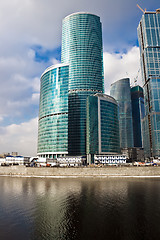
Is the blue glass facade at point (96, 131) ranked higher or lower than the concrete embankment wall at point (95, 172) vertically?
higher

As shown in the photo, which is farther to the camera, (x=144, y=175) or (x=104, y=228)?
(x=144, y=175)

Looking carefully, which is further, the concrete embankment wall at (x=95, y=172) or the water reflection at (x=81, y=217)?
the concrete embankment wall at (x=95, y=172)

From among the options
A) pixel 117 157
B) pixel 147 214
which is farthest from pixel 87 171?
pixel 147 214

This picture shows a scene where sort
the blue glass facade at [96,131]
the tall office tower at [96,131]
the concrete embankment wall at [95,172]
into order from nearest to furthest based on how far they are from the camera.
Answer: the concrete embankment wall at [95,172] < the tall office tower at [96,131] < the blue glass facade at [96,131]

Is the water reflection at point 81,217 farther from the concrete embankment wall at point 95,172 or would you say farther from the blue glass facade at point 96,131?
the blue glass facade at point 96,131

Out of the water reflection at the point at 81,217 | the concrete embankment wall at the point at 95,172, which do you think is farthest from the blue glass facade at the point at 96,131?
the water reflection at the point at 81,217

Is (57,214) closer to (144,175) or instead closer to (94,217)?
(94,217)

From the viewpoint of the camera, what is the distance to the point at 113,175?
429 feet

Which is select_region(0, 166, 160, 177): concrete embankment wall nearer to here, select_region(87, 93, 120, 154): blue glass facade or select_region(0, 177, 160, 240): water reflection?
select_region(87, 93, 120, 154): blue glass facade

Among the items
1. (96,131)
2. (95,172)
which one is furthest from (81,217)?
(96,131)

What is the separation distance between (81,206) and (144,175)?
296 ft

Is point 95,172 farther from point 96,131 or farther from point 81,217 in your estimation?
point 81,217

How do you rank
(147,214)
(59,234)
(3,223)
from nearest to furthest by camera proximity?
(59,234) < (3,223) < (147,214)

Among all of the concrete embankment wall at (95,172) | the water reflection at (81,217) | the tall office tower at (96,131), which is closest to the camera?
the water reflection at (81,217)
